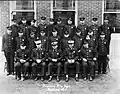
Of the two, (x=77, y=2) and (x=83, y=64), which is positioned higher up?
(x=77, y=2)

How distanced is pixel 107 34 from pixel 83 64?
2169 mm

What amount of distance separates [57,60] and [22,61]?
3.65ft

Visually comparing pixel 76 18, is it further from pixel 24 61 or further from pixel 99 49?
pixel 24 61

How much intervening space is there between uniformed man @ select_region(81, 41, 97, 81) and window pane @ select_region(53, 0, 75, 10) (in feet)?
12.9

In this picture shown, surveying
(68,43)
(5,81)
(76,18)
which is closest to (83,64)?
(68,43)

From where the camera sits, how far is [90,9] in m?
14.3

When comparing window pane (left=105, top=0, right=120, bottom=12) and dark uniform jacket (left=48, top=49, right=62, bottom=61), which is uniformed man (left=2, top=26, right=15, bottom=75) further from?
window pane (left=105, top=0, right=120, bottom=12)

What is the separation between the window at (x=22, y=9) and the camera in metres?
14.5

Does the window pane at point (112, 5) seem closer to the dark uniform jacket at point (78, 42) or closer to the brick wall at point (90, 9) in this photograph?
the brick wall at point (90, 9)

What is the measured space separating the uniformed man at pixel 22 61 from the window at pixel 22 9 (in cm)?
380

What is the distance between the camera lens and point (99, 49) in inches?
451

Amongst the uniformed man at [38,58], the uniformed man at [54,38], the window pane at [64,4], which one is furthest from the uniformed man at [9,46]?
the window pane at [64,4]

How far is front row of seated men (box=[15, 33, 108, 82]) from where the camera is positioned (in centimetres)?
1080

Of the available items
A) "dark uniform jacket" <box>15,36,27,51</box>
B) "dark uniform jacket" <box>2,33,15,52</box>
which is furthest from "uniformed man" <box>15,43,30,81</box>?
"dark uniform jacket" <box>2,33,15,52</box>
